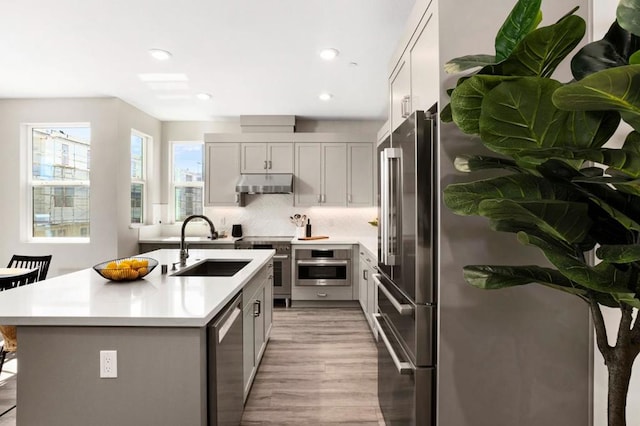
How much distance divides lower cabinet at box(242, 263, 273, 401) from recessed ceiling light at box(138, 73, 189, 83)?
2.34 metres

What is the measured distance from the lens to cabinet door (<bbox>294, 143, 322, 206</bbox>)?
5234 mm

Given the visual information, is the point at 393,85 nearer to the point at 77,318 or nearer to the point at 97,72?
the point at 77,318

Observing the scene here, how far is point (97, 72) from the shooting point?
372cm

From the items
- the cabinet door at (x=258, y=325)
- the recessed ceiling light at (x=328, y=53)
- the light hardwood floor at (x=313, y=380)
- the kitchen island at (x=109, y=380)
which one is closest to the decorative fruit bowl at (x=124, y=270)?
the kitchen island at (x=109, y=380)

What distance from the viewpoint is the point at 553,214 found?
0.82 meters

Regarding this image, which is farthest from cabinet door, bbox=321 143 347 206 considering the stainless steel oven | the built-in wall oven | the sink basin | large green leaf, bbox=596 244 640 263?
large green leaf, bbox=596 244 640 263

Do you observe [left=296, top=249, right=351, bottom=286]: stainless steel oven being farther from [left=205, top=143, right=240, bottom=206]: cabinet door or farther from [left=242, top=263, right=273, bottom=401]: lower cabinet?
[left=242, top=263, right=273, bottom=401]: lower cabinet

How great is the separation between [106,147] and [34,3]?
232 cm

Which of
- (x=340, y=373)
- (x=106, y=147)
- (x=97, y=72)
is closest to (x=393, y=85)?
(x=340, y=373)

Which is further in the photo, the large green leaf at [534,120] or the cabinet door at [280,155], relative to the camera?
the cabinet door at [280,155]

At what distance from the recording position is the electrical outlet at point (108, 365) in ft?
4.81

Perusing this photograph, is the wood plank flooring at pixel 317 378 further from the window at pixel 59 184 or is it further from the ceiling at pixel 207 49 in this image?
the window at pixel 59 184

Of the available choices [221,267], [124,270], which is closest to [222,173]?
[221,267]

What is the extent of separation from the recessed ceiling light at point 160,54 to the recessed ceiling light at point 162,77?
0.43 metres
